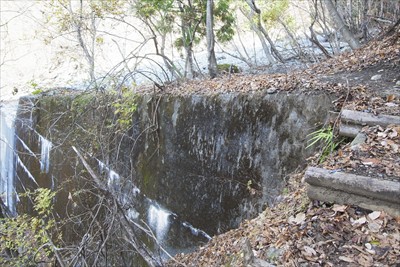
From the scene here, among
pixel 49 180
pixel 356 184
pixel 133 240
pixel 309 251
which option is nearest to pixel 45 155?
pixel 49 180

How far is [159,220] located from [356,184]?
4.14m

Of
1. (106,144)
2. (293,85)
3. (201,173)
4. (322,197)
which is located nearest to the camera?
(322,197)

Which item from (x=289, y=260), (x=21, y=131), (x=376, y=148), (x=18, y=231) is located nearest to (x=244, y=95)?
(x=376, y=148)

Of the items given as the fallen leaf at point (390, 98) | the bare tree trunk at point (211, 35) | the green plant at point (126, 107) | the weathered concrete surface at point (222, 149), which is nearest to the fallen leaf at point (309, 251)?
the weathered concrete surface at point (222, 149)

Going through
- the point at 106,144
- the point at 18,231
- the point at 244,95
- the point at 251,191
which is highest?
the point at 244,95

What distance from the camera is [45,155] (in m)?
9.97

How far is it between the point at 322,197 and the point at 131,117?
4.92 meters

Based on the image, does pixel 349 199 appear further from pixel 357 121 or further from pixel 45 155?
pixel 45 155

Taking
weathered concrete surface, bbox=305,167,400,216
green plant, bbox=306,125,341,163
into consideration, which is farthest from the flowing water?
weathered concrete surface, bbox=305,167,400,216

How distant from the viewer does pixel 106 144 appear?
6.56 meters

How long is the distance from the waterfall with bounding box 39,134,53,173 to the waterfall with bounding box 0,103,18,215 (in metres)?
2.76

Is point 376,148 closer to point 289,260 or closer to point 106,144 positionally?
point 289,260

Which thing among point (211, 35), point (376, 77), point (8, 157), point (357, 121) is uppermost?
point (211, 35)

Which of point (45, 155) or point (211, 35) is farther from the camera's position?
point (45, 155)
